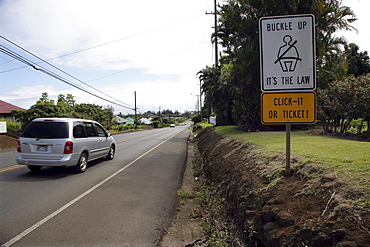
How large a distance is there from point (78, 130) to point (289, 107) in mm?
7032

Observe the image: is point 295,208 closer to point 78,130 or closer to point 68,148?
point 68,148

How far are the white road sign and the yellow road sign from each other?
0.12 meters

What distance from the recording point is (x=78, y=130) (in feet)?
29.8

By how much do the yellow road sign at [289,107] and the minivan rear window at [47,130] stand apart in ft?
21.1

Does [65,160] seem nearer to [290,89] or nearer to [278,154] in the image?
[278,154]

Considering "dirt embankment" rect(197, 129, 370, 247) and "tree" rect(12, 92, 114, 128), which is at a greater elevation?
"tree" rect(12, 92, 114, 128)

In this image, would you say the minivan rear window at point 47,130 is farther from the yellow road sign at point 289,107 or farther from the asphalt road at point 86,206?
the yellow road sign at point 289,107

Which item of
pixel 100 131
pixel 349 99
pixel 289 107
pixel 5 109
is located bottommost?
pixel 100 131

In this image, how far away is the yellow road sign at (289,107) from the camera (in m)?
4.51

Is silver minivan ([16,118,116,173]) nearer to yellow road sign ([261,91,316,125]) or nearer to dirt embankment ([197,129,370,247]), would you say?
dirt embankment ([197,129,370,247])

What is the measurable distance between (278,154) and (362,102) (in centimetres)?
627

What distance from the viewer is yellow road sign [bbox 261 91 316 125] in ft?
14.8

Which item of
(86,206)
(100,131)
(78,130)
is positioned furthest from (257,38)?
(86,206)

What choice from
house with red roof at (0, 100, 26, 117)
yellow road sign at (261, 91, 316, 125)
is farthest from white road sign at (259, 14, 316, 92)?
house with red roof at (0, 100, 26, 117)
